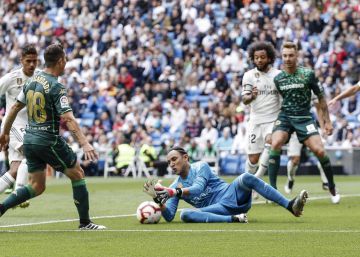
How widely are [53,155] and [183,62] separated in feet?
79.3

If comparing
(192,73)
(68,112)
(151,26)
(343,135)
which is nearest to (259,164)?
(68,112)

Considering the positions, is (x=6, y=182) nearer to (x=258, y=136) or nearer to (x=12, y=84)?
(x=12, y=84)

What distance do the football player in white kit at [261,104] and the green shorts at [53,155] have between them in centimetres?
523

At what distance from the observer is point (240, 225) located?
12.8 metres

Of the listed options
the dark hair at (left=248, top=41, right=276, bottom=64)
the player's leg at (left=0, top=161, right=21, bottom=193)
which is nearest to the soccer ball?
the player's leg at (left=0, top=161, right=21, bottom=193)

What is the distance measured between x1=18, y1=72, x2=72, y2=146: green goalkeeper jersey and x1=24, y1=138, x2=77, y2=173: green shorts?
0.19 feet

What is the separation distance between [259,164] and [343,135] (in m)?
13.3

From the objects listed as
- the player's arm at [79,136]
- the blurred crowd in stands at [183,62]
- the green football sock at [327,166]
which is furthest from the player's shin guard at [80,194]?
the blurred crowd in stands at [183,62]

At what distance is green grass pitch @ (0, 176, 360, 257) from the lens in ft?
32.7

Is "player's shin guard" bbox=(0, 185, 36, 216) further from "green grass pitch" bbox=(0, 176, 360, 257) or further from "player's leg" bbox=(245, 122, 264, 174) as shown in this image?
"player's leg" bbox=(245, 122, 264, 174)

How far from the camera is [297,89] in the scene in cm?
1648

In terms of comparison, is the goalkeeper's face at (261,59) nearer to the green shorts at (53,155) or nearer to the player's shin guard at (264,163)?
the player's shin guard at (264,163)

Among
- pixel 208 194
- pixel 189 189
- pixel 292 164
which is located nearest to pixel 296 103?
pixel 292 164

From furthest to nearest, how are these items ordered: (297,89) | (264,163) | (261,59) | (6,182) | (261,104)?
(264,163) → (261,104) → (261,59) → (297,89) → (6,182)
